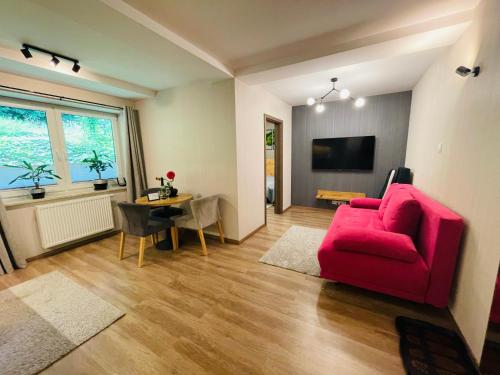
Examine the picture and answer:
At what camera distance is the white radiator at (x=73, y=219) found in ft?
8.96

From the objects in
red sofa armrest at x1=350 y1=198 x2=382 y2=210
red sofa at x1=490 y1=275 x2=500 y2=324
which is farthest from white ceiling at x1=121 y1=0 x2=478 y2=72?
red sofa armrest at x1=350 y1=198 x2=382 y2=210

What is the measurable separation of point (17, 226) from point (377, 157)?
596cm

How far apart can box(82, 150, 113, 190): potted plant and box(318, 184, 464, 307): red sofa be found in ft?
11.9

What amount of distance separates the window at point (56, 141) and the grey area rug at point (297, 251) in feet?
10.8

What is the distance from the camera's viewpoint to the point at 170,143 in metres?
3.38

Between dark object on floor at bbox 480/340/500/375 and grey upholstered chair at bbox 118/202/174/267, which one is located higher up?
grey upholstered chair at bbox 118/202/174/267

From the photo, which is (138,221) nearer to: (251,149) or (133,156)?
(133,156)

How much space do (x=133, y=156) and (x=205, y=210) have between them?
1.90m

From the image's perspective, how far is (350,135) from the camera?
4340 millimetres

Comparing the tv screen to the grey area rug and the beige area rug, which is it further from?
the beige area rug

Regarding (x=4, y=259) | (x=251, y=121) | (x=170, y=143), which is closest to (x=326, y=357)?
(x=251, y=121)

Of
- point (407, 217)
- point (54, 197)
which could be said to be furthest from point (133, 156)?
point (407, 217)

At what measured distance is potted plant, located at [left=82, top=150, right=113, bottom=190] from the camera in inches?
134

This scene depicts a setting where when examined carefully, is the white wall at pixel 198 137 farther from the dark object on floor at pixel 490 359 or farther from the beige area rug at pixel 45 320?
the dark object on floor at pixel 490 359
